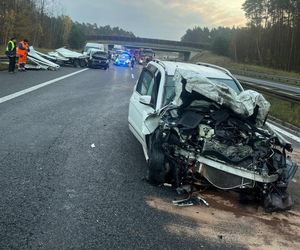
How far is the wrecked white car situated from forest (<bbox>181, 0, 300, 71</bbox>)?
219 feet

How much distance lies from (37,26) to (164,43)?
149 feet

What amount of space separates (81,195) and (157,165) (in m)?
1.07

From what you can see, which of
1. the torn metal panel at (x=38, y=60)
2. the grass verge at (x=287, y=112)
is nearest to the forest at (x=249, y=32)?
the torn metal panel at (x=38, y=60)

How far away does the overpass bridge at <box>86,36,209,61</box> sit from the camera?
109 meters

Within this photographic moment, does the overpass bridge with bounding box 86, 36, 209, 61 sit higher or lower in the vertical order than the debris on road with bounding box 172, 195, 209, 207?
higher

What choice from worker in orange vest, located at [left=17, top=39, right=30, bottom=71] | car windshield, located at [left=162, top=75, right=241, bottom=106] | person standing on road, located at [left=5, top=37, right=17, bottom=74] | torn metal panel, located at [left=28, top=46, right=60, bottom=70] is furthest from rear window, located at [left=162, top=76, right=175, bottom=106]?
torn metal panel, located at [left=28, top=46, right=60, bottom=70]

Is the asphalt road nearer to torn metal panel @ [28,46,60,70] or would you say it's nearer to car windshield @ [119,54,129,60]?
torn metal panel @ [28,46,60,70]

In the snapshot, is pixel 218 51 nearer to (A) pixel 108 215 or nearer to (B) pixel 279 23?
(B) pixel 279 23

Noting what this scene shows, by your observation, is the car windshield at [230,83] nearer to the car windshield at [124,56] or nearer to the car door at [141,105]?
the car door at [141,105]

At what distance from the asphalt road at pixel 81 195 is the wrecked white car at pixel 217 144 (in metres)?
0.48

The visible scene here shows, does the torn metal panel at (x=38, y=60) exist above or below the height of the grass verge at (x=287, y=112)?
above

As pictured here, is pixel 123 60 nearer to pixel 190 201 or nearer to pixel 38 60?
pixel 38 60

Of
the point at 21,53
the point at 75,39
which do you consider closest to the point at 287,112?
the point at 21,53

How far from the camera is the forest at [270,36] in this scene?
69.5m
